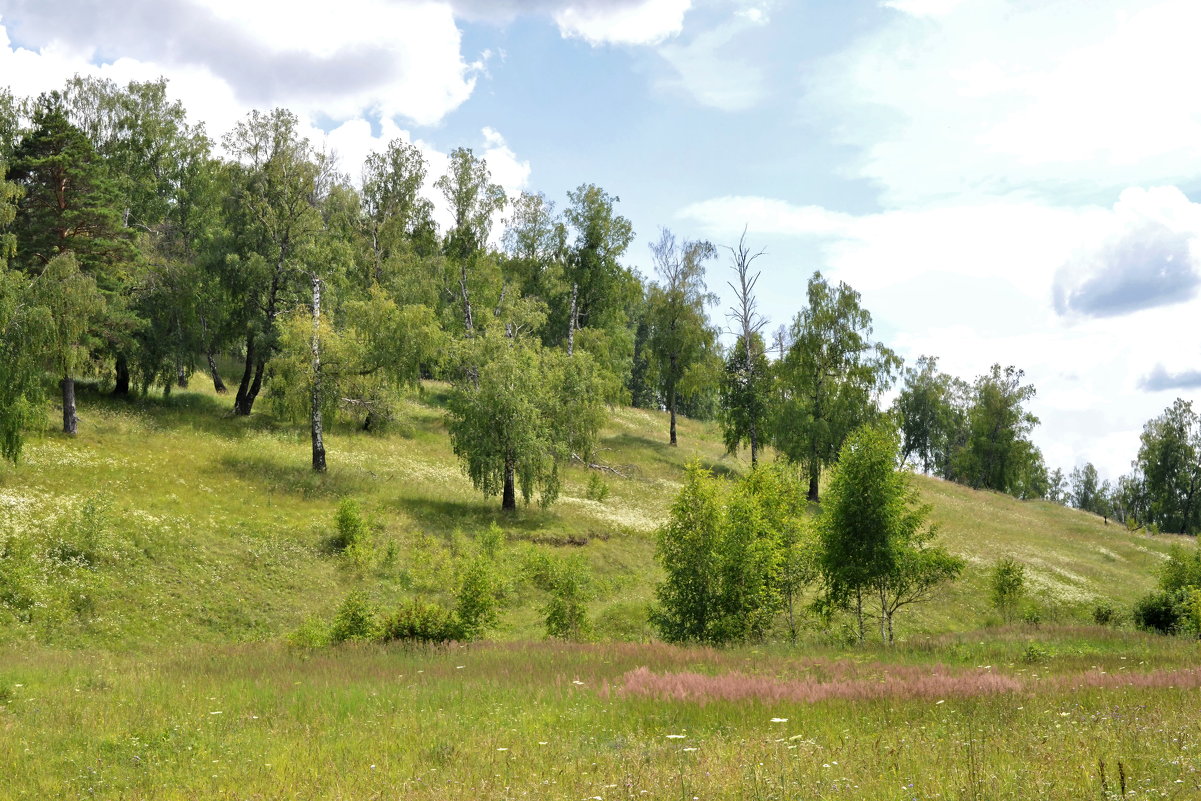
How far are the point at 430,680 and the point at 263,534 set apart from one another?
1872 cm

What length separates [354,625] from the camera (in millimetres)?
18625

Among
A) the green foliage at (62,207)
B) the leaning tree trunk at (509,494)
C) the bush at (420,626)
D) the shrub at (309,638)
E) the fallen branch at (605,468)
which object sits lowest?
the shrub at (309,638)

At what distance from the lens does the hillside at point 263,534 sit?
22922mm

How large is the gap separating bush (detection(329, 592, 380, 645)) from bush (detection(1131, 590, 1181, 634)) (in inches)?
1072

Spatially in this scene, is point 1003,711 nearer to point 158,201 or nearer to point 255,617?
point 255,617

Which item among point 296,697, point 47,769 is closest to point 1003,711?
point 296,697

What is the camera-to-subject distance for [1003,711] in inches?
384

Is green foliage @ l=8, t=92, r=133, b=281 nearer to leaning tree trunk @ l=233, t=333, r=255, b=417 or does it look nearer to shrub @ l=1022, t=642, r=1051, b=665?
leaning tree trunk @ l=233, t=333, r=255, b=417

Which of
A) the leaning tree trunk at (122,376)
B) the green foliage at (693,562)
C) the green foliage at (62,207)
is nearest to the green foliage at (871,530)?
the green foliage at (693,562)

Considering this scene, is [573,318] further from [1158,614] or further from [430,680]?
[430,680]

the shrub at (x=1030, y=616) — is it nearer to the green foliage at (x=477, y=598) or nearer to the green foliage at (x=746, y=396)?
the green foliage at (x=477, y=598)

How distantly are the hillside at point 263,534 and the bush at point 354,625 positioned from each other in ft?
18.6

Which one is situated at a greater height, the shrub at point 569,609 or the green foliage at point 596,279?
the green foliage at point 596,279

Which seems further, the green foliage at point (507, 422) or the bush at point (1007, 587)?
the green foliage at point (507, 422)
